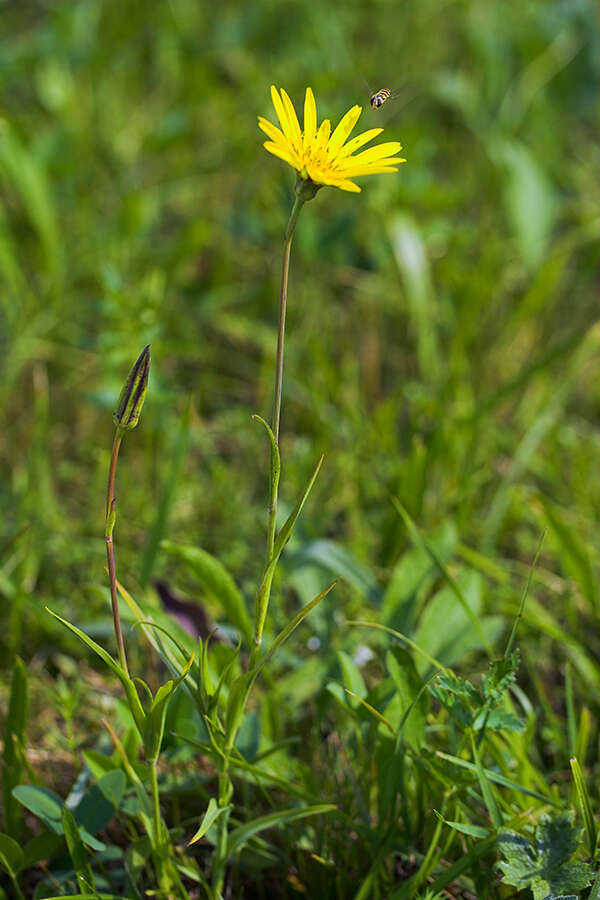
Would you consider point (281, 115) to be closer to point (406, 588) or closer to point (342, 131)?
point (342, 131)

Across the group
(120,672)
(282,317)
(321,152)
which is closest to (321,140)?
(321,152)

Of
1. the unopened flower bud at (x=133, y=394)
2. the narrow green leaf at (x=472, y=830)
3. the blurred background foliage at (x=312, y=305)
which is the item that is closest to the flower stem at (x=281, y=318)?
the unopened flower bud at (x=133, y=394)

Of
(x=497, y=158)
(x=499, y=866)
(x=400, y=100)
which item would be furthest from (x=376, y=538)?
(x=400, y=100)

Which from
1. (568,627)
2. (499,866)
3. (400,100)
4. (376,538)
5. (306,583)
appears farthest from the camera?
(400,100)

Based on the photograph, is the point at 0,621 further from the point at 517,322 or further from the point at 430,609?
the point at 517,322

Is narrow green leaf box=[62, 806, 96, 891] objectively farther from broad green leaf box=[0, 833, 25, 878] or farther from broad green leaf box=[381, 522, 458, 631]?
broad green leaf box=[381, 522, 458, 631]

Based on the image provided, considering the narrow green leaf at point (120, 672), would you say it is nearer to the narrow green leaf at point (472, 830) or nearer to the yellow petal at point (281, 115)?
the narrow green leaf at point (472, 830)

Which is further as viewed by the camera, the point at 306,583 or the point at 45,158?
the point at 45,158
